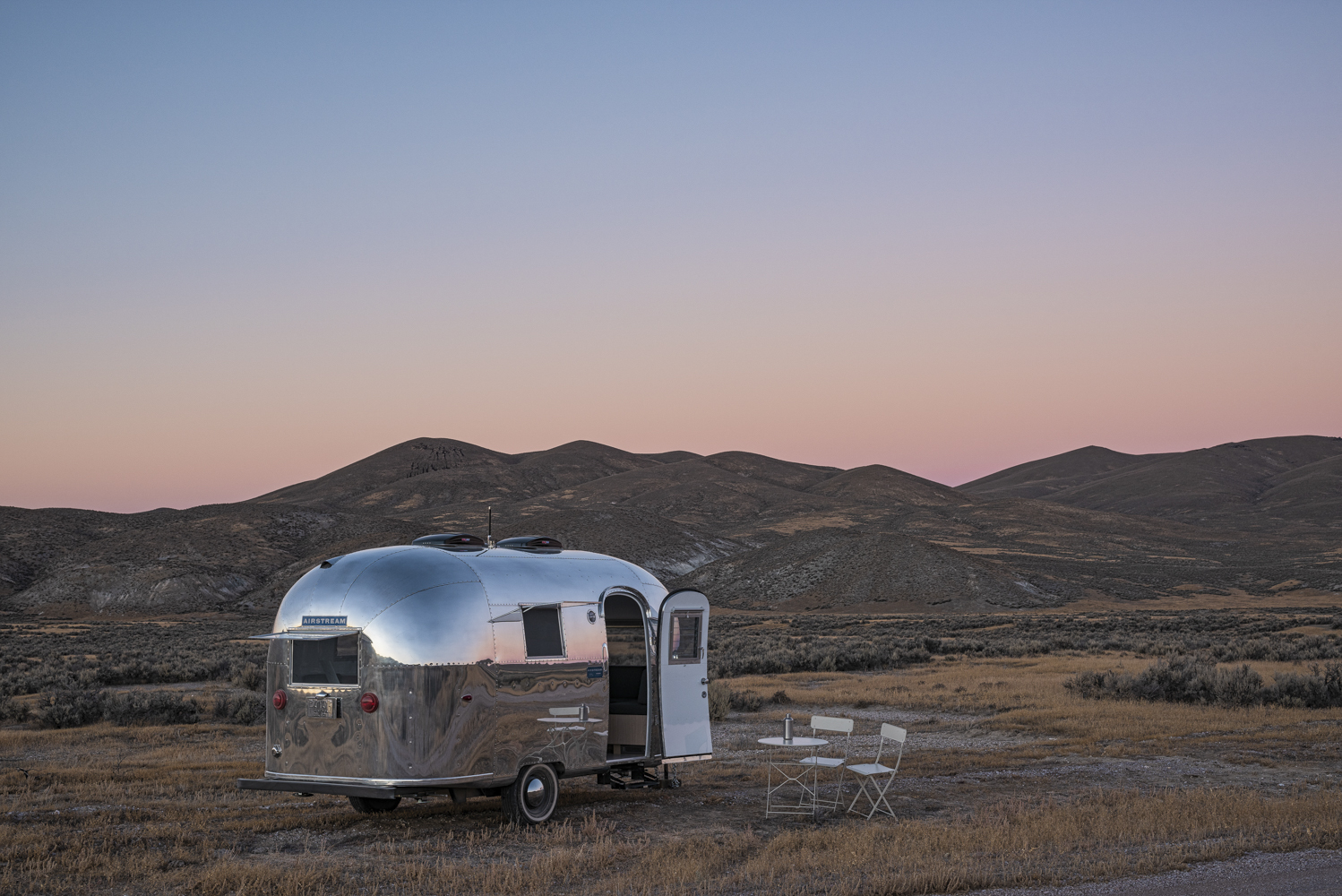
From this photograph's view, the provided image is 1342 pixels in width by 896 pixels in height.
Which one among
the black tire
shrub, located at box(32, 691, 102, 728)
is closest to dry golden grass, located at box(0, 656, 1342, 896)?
the black tire

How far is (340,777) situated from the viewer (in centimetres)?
1066

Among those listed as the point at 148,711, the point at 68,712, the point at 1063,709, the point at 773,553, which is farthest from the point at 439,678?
the point at 773,553

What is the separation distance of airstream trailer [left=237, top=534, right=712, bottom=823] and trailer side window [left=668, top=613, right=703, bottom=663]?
0.09 meters

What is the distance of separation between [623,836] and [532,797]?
107 cm

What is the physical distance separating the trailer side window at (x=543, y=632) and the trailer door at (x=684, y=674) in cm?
137

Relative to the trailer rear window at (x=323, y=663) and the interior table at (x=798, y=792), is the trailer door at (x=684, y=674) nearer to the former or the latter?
the interior table at (x=798, y=792)

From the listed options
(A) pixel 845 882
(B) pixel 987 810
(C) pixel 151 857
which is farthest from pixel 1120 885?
(C) pixel 151 857

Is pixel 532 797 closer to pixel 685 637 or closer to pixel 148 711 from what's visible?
pixel 685 637

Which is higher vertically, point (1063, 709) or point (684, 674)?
point (684, 674)

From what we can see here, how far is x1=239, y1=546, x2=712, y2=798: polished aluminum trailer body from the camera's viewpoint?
10539 mm

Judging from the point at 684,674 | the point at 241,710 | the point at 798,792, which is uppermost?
the point at 684,674

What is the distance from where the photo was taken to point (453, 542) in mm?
12320

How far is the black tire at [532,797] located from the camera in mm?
11180

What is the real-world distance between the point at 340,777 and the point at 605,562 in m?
3.64
